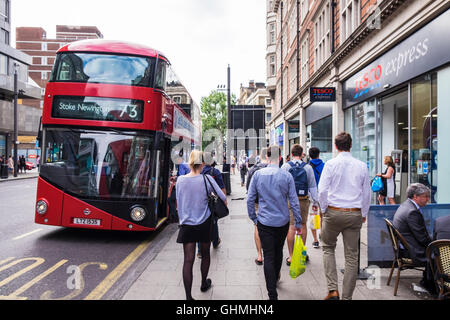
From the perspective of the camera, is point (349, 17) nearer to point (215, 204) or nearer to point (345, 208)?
point (345, 208)

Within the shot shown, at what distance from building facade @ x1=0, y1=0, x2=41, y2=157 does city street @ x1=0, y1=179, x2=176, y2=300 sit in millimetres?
29863

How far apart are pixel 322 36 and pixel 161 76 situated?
11.5 meters

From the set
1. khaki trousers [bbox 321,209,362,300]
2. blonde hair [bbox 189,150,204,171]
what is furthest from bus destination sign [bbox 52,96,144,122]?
khaki trousers [bbox 321,209,362,300]

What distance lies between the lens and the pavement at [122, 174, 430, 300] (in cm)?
417

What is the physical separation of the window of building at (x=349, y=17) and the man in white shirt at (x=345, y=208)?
962 cm

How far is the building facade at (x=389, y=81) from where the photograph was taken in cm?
719

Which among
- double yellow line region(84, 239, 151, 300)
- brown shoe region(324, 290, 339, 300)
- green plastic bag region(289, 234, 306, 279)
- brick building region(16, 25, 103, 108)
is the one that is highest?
brick building region(16, 25, 103, 108)

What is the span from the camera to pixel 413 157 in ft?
27.6

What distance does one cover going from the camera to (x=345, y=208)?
386cm

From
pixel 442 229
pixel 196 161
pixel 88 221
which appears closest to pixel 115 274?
pixel 88 221

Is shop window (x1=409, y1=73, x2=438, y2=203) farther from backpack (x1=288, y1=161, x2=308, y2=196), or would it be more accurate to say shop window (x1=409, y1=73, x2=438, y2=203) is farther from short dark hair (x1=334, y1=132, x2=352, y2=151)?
short dark hair (x1=334, y1=132, x2=352, y2=151)
